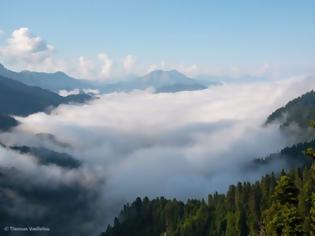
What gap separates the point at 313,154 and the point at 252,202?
137 meters

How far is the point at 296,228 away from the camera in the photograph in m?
53.2

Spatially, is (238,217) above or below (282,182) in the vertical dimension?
above

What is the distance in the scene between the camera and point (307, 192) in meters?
147

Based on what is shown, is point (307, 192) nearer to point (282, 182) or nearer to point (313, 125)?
point (282, 182)

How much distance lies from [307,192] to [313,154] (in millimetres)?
105525

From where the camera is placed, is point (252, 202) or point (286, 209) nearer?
point (286, 209)

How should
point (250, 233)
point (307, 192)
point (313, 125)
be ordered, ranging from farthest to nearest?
point (250, 233)
point (307, 192)
point (313, 125)

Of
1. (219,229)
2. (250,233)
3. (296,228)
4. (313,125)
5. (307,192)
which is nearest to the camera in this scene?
(313,125)

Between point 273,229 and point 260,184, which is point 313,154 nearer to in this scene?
point 273,229

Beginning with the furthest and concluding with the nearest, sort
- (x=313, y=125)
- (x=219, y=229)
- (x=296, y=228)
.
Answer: (x=219, y=229) < (x=296, y=228) < (x=313, y=125)

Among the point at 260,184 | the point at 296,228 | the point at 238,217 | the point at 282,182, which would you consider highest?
the point at 260,184

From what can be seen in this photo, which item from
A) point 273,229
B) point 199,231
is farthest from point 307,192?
point 273,229

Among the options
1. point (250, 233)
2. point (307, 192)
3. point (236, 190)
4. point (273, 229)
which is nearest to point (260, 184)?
point (236, 190)

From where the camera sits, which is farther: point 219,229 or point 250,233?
point 219,229
